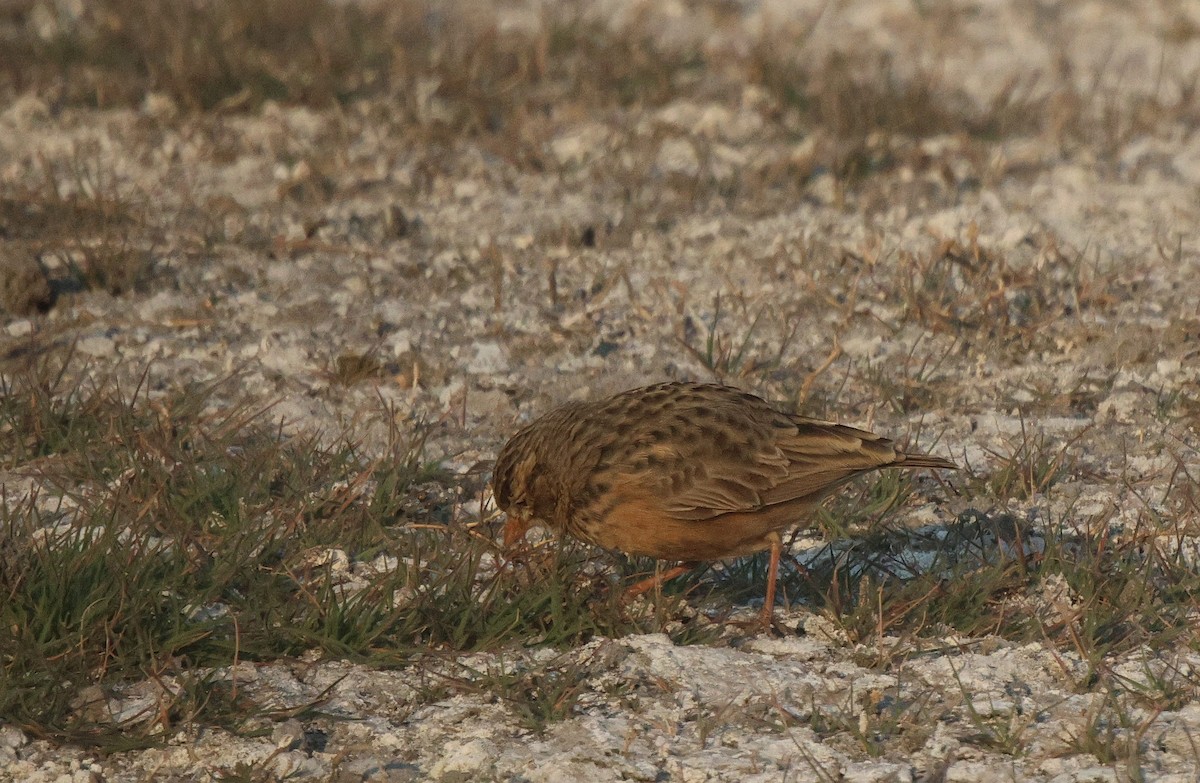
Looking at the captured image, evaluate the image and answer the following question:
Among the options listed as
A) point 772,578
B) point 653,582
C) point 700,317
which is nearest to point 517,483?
point 653,582

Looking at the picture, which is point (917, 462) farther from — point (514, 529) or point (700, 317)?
point (700, 317)

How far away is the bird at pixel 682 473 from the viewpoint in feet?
14.8

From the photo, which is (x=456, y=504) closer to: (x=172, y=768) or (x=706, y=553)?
(x=706, y=553)

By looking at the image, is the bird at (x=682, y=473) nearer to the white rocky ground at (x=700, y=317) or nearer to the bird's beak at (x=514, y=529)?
the bird's beak at (x=514, y=529)

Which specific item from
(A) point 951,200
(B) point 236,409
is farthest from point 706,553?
(A) point 951,200

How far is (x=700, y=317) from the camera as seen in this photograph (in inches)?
268

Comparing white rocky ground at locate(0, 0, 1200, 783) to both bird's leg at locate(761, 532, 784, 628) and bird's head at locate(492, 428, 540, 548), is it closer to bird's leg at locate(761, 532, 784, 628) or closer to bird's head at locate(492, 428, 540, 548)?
bird's leg at locate(761, 532, 784, 628)

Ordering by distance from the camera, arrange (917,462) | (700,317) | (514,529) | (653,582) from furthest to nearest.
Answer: (700,317)
(514,529)
(653,582)
(917,462)

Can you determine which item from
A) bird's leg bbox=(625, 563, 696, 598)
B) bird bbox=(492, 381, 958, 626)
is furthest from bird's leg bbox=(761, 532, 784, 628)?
bird's leg bbox=(625, 563, 696, 598)

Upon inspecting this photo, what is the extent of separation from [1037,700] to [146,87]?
6.30m

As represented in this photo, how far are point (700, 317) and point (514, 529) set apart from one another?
87.3 inches

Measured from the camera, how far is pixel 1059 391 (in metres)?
6.11

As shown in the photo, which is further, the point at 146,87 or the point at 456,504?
the point at 146,87

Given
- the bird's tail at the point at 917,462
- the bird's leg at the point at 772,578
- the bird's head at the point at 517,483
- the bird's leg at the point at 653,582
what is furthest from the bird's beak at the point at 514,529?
the bird's tail at the point at 917,462
